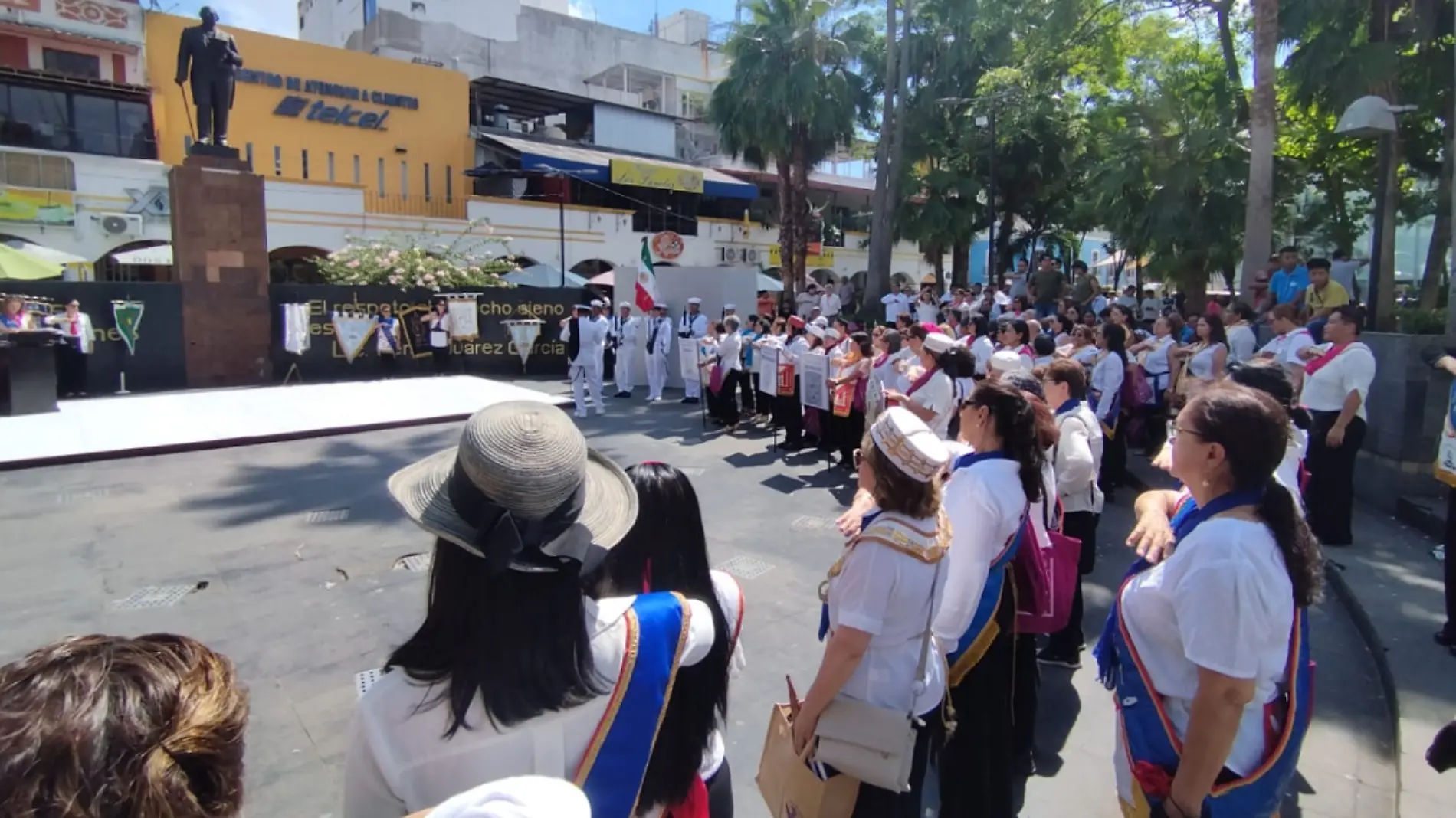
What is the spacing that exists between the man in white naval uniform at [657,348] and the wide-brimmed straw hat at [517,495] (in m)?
14.5

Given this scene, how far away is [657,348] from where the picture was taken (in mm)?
16188

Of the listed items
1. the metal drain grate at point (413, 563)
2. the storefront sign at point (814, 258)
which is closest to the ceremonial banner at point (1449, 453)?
the metal drain grate at point (413, 563)

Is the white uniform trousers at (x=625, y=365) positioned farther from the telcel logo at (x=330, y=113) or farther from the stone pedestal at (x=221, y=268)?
the telcel logo at (x=330, y=113)

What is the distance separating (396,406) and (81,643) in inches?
536

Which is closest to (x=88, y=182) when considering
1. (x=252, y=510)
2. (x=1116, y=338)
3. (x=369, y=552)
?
(x=252, y=510)

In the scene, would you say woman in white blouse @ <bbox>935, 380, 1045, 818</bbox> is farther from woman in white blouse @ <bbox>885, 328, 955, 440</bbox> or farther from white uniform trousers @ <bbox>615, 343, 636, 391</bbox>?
white uniform trousers @ <bbox>615, 343, 636, 391</bbox>

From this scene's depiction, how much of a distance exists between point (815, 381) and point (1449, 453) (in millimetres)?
6609

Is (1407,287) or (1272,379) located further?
(1407,287)

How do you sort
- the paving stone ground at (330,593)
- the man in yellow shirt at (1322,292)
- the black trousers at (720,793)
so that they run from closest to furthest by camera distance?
the black trousers at (720,793)
the paving stone ground at (330,593)
the man in yellow shirt at (1322,292)

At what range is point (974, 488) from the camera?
3.08 m

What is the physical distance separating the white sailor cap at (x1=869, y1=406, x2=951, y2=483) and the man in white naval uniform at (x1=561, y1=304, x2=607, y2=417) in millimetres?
11553

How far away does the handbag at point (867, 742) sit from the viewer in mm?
2398

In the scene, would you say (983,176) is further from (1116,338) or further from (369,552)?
(369,552)

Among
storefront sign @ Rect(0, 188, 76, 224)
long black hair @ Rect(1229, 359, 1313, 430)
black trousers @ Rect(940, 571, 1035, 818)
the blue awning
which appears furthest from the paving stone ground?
the blue awning
